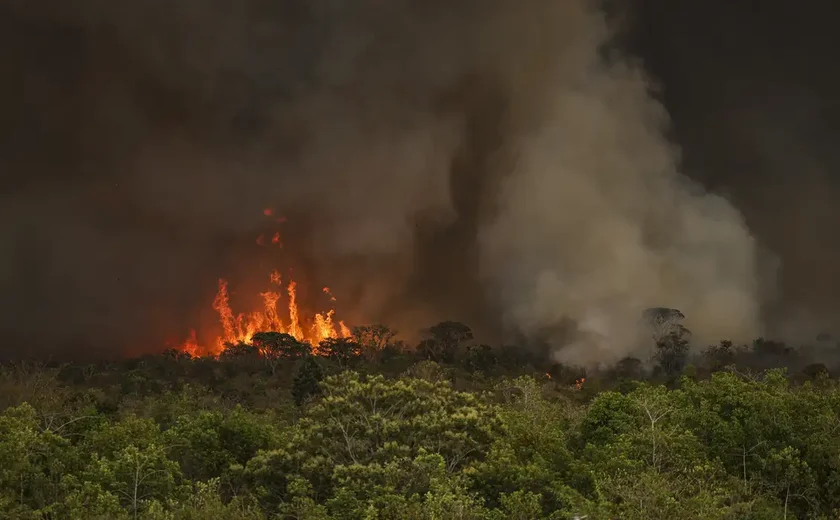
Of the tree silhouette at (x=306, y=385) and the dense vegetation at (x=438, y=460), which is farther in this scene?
the tree silhouette at (x=306, y=385)

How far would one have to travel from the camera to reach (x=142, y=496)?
3456 cm

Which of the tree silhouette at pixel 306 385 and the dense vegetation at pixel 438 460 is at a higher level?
the tree silhouette at pixel 306 385

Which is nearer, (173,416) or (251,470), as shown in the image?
(251,470)

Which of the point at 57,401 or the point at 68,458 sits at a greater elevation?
the point at 57,401

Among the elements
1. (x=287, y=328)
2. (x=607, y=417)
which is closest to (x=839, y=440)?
(x=607, y=417)

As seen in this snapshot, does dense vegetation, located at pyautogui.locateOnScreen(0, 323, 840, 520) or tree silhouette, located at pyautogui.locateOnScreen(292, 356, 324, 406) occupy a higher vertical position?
tree silhouette, located at pyautogui.locateOnScreen(292, 356, 324, 406)

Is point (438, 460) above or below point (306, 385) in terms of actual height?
below

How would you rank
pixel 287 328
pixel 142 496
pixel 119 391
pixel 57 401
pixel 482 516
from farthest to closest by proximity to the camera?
pixel 287 328 → pixel 119 391 → pixel 57 401 → pixel 142 496 → pixel 482 516

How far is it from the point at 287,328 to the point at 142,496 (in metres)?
164

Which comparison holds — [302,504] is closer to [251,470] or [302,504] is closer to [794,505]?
[251,470]

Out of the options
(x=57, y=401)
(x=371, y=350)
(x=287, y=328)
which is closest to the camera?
(x=57, y=401)

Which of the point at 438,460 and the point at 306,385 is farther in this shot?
the point at 306,385

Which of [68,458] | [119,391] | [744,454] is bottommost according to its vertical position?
[744,454]

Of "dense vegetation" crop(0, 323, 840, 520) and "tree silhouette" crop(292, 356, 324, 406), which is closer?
"dense vegetation" crop(0, 323, 840, 520)
